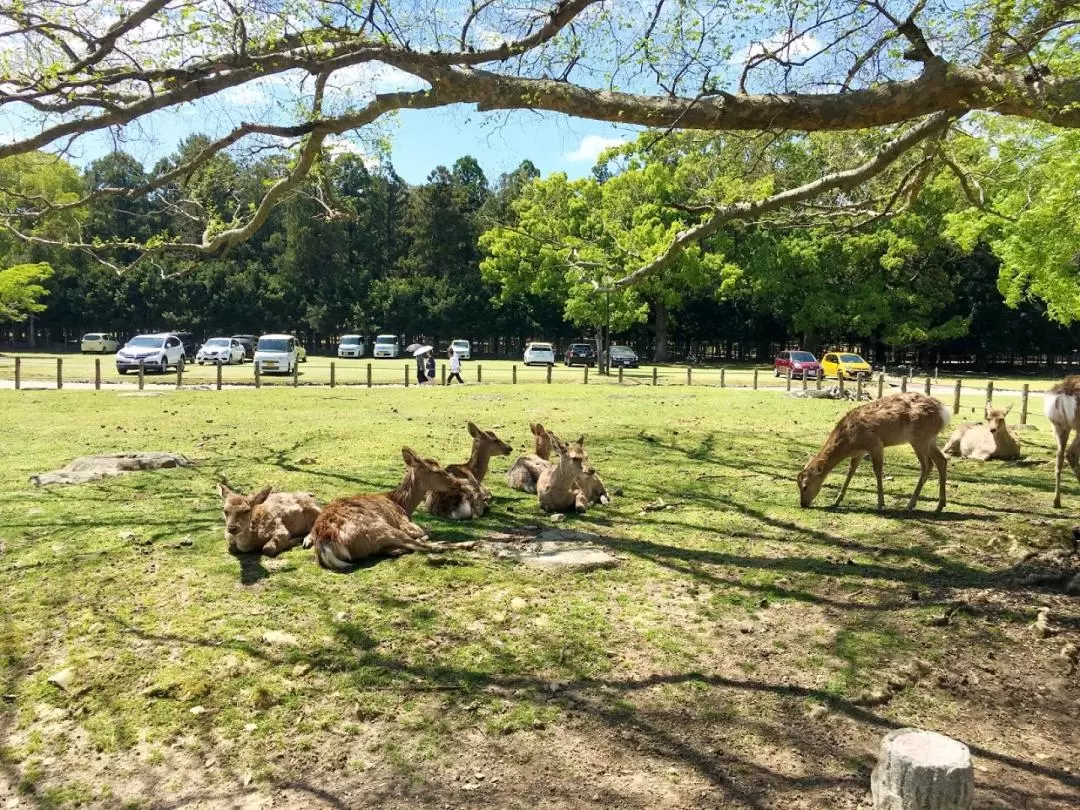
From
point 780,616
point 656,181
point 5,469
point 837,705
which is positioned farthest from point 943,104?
point 656,181

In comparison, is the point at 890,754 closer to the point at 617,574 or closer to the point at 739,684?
the point at 739,684

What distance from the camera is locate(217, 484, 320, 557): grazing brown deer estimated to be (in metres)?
6.01

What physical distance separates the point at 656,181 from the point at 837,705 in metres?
37.2

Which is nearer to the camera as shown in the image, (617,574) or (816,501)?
(617,574)

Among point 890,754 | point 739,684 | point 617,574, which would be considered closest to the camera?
point 890,754

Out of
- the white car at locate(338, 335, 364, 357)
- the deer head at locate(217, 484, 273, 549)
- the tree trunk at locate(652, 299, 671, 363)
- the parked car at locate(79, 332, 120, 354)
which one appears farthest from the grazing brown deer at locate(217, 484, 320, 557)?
the parked car at locate(79, 332, 120, 354)

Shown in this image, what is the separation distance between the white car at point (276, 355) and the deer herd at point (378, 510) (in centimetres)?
2443

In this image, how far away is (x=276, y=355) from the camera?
30.9m

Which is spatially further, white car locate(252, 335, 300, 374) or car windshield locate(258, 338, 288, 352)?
car windshield locate(258, 338, 288, 352)

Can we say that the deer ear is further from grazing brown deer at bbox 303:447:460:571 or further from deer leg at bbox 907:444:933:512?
deer leg at bbox 907:444:933:512

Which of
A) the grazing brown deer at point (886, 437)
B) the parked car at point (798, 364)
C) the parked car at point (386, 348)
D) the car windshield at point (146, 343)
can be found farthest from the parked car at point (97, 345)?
the grazing brown deer at point (886, 437)

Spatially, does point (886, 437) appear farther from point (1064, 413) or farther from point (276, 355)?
point (276, 355)

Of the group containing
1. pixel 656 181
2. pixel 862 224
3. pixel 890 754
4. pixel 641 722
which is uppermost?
pixel 656 181

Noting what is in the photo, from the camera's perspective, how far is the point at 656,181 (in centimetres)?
3872
